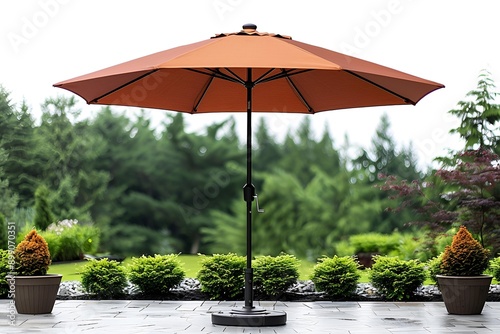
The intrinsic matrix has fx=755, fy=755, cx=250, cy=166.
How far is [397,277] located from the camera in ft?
32.7

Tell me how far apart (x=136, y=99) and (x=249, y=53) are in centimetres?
223

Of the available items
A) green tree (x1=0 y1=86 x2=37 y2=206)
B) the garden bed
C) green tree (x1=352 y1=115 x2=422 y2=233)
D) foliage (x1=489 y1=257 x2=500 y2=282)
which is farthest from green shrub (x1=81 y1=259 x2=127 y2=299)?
green tree (x1=352 y1=115 x2=422 y2=233)

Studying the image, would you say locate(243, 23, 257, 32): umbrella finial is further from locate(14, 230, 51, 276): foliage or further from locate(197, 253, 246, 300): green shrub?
locate(197, 253, 246, 300): green shrub

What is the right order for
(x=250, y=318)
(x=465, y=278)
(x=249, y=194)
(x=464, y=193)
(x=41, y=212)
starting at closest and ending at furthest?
1. (x=250, y=318)
2. (x=249, y=194)
3. (x=465, y=278)
4. (x=464, y=193)
5. (x=41, y=212)

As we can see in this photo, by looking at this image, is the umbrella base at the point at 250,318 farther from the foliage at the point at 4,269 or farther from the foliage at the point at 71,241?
the foliage at the point at 71,241

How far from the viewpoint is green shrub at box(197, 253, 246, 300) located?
998 cm

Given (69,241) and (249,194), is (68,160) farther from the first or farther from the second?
(249,194)

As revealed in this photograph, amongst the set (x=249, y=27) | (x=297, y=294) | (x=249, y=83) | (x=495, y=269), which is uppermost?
(x=249, y=27)

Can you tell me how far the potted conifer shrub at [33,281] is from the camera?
838 cm

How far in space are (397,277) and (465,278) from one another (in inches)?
60.5

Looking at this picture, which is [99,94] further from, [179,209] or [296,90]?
[179,209]

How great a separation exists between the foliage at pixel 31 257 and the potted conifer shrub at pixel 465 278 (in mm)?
4542

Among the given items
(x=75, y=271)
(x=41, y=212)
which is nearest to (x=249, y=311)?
(x=75, y=271)

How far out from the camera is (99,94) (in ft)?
26.3
